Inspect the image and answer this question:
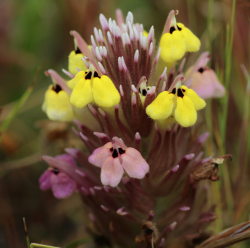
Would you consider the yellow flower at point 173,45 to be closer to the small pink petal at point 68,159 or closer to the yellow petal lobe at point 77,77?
the yellow petal lobe at point 77,77

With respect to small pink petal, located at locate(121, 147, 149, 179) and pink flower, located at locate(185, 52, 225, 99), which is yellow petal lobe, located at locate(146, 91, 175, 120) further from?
pink flower, located at locate(185, 52, 225, 99)

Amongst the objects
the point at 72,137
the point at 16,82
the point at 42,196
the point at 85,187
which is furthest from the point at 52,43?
the point at 85,187

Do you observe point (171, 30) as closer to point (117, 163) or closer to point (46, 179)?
point (117, 163)

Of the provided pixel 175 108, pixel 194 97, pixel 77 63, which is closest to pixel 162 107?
pixel 175 108

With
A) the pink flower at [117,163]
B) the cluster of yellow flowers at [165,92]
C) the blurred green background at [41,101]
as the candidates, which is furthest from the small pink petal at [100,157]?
the blurred green background at [41,101]

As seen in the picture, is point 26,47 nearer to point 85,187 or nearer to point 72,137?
point 72,137

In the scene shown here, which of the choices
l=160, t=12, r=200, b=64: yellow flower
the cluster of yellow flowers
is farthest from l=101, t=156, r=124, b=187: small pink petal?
l=160, t=12, r=200, b=64: yellow flower

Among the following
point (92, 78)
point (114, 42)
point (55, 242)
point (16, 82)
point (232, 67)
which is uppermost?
point (16, 82)
